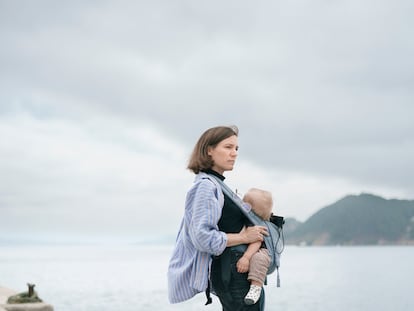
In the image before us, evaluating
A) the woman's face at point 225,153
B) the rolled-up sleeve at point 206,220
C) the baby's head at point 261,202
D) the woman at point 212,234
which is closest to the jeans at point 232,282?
the woman at point 212,234

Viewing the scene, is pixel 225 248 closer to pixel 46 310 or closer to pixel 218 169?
pixel 218 169

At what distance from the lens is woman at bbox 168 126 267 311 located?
152 inches

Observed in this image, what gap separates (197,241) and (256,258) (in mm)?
337

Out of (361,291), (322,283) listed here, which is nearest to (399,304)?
(361,291)

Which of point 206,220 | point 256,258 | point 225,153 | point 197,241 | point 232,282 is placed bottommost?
point 232,282

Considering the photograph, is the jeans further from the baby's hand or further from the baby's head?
the baby's head

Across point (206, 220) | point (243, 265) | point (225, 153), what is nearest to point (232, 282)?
point (243, 265)

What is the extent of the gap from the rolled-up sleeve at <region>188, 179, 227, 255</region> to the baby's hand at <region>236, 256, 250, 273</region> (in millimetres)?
131

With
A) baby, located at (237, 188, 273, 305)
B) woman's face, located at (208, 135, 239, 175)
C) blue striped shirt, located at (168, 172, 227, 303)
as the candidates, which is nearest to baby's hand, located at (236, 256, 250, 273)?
baby, located at (237, 188, 273, 305)

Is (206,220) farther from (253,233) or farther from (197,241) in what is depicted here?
(253,233)

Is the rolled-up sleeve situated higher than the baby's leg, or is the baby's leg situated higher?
the rolled-up sleeve

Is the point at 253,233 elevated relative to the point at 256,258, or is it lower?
elevated

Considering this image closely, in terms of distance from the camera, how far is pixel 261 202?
3928 millimetres

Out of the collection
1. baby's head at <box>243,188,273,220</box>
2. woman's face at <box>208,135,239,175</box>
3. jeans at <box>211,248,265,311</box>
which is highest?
woman's face at <box>208,135,239,175</box>
